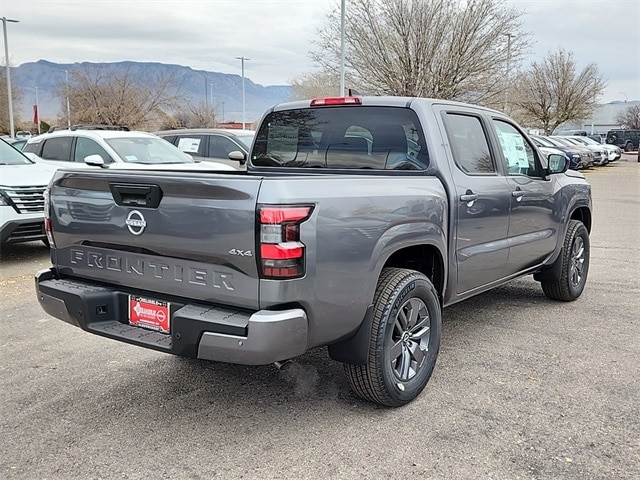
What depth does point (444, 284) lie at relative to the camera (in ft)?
13.7

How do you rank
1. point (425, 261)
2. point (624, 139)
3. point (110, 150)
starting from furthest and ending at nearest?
point (624, 139) < point (110, 150) < point (425, 261)

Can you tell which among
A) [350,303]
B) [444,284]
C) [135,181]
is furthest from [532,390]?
[135,181]

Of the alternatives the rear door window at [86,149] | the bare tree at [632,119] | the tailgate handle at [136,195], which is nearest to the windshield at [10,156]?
the rear door window at [86,149]

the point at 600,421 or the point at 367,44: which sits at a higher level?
the point at 367,44

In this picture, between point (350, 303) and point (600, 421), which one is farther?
point (600, 421)

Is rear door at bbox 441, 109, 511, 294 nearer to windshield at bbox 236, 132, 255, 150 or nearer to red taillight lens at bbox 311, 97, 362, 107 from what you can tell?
red taillight lens at bbox 311, 97, 362, 107

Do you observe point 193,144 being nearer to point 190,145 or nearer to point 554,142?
point 190,145

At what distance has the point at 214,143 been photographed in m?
13.5

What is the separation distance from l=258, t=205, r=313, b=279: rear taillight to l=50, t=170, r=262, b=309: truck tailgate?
56 millimetres

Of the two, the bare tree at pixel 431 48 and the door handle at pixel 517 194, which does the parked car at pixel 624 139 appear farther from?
the door handle at pixel 517 194

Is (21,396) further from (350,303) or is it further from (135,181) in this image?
(350,303)

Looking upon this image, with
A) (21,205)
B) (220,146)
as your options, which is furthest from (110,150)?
(220,146)

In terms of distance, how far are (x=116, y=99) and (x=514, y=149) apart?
158ft

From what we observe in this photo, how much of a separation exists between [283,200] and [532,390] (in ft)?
7.22
